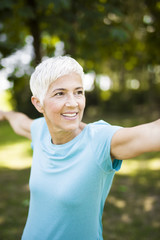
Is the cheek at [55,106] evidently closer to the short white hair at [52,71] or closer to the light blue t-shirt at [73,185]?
the short white hair at [52,71]

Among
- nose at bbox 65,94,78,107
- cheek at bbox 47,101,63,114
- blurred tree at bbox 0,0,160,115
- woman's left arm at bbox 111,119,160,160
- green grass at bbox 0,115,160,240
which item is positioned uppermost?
blurred tree at bbox 0,0,160,115

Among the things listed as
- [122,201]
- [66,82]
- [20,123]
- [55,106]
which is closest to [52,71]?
[66,82]

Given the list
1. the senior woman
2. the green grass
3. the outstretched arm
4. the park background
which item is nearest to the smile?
the senior woman

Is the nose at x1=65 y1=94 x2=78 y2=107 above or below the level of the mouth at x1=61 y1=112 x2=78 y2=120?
above

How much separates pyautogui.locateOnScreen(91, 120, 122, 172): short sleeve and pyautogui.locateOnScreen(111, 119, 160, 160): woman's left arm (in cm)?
3

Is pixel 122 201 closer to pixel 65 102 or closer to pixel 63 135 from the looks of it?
pixel 63 135

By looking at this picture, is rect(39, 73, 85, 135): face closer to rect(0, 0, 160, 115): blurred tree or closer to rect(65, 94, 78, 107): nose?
rect(65, 94, 78, 107): nose

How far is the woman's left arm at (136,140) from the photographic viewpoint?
125cm

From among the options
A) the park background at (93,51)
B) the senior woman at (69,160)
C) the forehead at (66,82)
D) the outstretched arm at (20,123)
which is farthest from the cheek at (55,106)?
the park background at (93,51)

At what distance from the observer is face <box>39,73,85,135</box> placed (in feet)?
5.08

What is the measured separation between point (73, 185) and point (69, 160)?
0.16m

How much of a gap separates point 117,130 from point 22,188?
14.5 ft

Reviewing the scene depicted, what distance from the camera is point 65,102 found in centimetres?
156

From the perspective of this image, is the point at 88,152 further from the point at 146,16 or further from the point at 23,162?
the point at 23,162
